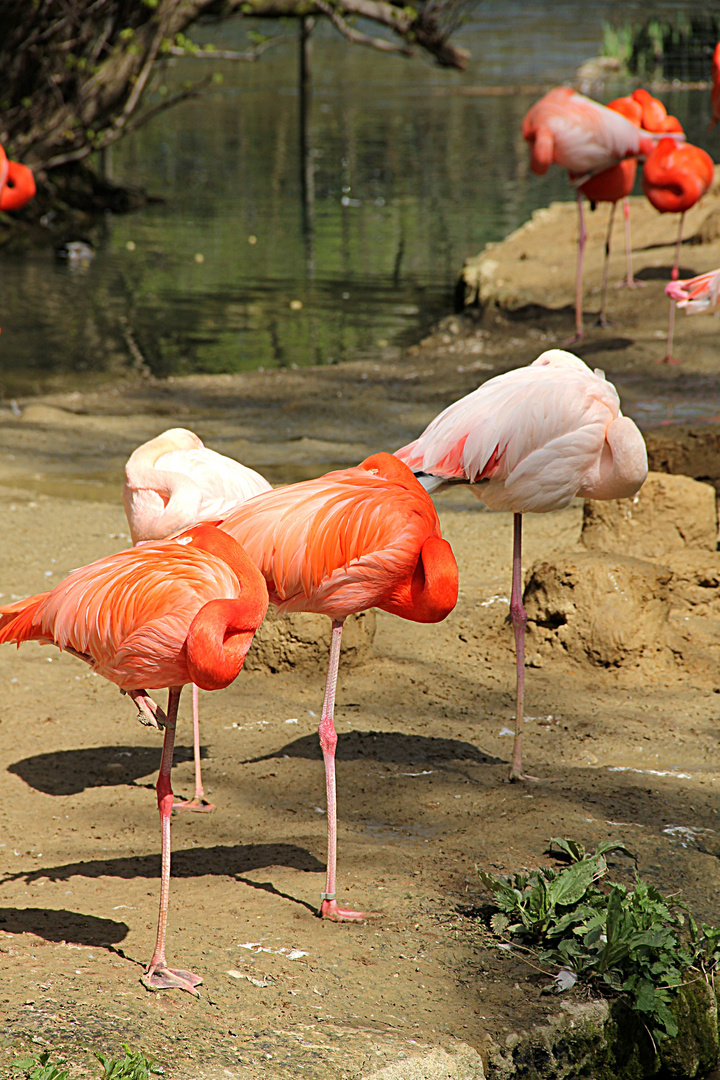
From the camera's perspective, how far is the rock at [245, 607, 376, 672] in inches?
174

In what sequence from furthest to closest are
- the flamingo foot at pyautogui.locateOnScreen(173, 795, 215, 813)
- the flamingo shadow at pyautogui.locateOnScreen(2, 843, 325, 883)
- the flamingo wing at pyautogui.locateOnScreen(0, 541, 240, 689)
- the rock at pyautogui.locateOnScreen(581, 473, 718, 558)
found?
the rock at pyautogui.locateOnScreen(581, 473, 718, 558) < the flamingo foot at pyautogui.locateOnScreen(173, 795, 215, 813) < the flamingo shadow at pyautogui.locateOnScreen(2, 843, 325, 883) < the flamingo wing at pyautogui.locateOnScreen(0, 541, 240, 689)

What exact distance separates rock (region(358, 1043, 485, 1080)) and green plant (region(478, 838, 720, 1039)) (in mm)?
321

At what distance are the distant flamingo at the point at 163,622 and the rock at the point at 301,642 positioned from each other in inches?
64.5

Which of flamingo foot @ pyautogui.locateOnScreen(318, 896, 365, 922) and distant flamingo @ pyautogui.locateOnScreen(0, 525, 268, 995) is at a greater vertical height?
distant flamingo @ pyautogui.locateOnScreen(0, 525, 268, 995)

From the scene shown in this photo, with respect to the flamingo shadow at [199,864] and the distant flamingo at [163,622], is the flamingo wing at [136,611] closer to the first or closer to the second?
the distant flamingo at [163,622]

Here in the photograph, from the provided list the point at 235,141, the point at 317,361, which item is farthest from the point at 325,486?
the point at 235,141

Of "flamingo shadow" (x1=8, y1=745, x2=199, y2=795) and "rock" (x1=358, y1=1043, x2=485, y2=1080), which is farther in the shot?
"flamingo shadow" (x1=8, y1=745, x2=199, y2=795)

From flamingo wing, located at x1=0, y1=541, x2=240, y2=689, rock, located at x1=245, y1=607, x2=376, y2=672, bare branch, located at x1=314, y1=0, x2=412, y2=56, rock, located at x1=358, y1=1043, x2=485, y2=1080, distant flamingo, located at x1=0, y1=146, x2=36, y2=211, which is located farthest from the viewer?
bare branch, located at x1=314, y1=0, x2=412, y2=56

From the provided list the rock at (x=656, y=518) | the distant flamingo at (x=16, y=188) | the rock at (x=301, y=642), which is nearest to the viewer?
the rock at (x=301, y=642)

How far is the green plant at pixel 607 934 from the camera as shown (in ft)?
8.31

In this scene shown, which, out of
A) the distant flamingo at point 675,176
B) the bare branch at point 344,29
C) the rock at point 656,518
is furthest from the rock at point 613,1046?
the bare branch at point 344,29

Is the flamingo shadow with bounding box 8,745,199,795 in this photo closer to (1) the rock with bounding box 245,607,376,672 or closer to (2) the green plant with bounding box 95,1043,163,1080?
(1) the rock with bounding box 245,607,376,672

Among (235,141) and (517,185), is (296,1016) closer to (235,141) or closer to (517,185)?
(517,185)

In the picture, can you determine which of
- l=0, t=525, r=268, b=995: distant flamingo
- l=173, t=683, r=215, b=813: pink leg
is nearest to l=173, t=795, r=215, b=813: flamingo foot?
l=173, t=683, r=215, b=813: pink leg
